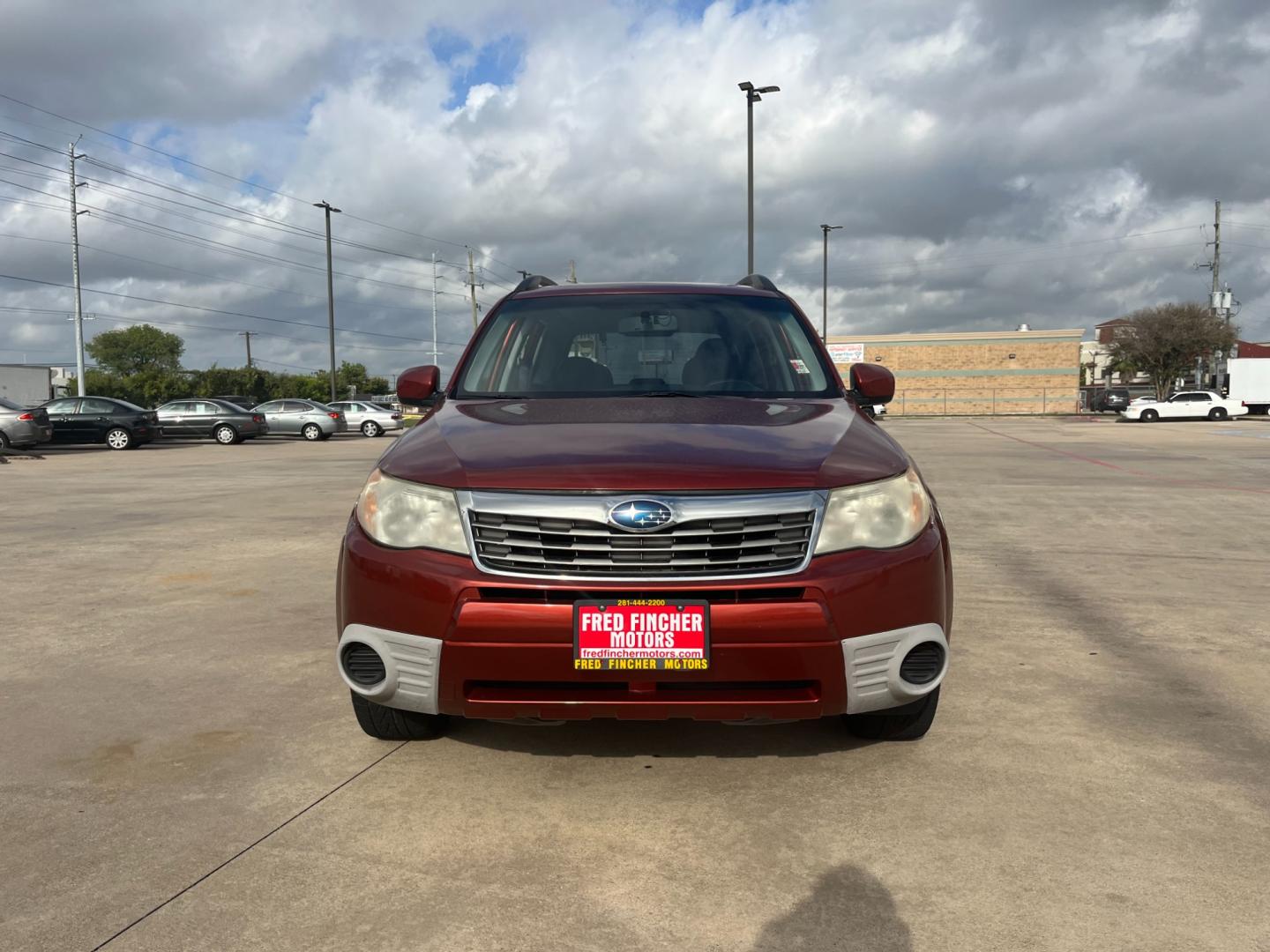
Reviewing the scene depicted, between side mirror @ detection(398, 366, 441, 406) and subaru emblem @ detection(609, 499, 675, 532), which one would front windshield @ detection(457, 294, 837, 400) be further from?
subaru emblem @ detection(609, 499, 675, 532)

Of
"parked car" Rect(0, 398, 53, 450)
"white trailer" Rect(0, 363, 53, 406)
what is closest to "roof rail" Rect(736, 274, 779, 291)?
"parked car" Rect(0, 398, 53, 450)

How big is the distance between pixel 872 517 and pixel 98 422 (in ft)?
88.9

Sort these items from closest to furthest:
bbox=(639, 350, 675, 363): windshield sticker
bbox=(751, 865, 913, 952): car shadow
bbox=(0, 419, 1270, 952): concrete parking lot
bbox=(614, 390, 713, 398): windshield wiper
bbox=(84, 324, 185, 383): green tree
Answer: bbox=(751, 865, 913, 952): car shadow, bbox=(0, 419, 1270, 952): concrete parking lot, bbox=(614, 390, 713, 398): windshield wiper, bbox=(639, 350, 675, 363): windshield sticker, bbox=(84, 324, 185, 383): green tree

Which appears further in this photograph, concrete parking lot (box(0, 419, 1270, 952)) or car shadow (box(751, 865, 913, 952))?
concrete parking lot (box(0, 419, 1270, 952))

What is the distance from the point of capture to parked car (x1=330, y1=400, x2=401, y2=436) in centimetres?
3569

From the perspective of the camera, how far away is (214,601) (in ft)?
19.8

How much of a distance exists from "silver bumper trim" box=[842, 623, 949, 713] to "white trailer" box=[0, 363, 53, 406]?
209 feet

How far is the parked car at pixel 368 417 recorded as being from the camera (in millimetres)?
35688

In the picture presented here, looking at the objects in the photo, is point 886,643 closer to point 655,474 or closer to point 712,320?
point 655,474

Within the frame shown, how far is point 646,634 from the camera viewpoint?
2764mm

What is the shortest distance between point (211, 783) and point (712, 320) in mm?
2710

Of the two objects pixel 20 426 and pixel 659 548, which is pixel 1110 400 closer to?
pixel 20 426

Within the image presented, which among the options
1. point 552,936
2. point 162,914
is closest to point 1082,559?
point 552,936

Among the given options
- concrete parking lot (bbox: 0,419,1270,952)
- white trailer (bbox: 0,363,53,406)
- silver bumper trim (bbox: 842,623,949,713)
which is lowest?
concrete parking lot (bbox: 0,419,1270,952)
